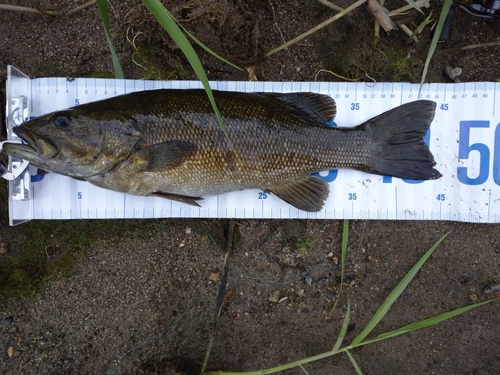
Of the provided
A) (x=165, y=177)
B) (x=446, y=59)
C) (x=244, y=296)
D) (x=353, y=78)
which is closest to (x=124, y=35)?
(x=165, y=177)

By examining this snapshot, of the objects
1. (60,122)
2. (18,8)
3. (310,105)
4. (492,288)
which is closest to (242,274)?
(310,105)

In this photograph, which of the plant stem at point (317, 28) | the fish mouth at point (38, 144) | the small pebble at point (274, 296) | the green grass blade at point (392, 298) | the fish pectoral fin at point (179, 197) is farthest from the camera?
the small pebble at point (274, 296)

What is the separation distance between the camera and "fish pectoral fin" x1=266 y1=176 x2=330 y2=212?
11.2ft

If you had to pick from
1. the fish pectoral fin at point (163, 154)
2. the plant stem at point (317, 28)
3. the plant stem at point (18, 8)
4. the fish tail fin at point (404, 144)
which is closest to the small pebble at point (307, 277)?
the fish tail fin at point (404, 144)

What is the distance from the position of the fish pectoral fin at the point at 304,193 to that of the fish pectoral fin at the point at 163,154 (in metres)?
0.84

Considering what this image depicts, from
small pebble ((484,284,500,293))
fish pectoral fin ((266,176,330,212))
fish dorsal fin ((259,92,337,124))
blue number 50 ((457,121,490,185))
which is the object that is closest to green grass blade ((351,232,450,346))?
blue number 50 ((457,121,490,185))

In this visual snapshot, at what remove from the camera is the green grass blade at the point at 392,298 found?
11.0ft

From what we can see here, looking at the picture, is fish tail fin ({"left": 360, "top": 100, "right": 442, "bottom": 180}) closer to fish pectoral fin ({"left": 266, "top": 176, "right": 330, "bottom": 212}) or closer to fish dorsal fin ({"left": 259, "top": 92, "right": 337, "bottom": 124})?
fish dorsal fin ({"left": 259, "top": 92, "right": 337, "bottom": 124})

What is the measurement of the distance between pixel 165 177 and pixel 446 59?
2.88m

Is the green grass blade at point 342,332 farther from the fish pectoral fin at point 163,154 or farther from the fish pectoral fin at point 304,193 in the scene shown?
the fish pectoral fin at point 163,154

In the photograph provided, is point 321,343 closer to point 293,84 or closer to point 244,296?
point 244,296

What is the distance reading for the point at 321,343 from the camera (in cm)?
371

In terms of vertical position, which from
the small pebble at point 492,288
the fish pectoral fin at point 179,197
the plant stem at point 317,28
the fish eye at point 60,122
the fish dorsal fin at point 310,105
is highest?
the plant stem at point 317,28

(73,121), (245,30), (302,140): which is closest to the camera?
(73,121)
